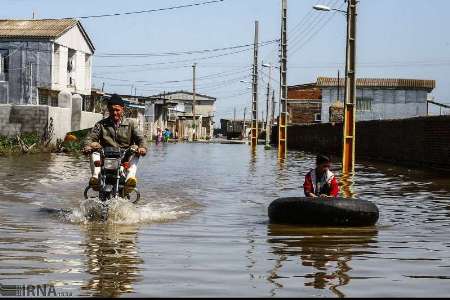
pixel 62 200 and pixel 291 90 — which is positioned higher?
pixel 291 90

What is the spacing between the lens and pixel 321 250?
8102 mm

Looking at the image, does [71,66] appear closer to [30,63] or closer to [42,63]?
[42,63]

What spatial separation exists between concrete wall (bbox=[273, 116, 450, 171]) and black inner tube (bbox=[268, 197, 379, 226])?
14.8 m

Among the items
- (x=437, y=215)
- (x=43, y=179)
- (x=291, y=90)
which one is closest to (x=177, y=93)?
(x=291, y=90)

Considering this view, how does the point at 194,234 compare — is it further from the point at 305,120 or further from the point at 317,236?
the point at 305,120

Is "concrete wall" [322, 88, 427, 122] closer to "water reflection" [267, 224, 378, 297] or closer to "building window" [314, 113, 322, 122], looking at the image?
"building window" [314, 113, 322, 122]

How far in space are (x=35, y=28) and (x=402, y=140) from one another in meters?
30.6

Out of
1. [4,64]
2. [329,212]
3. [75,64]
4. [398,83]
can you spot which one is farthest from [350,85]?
[398,83]

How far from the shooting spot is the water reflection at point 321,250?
20.8 ft

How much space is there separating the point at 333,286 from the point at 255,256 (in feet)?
5.56

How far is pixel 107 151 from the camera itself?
10273mm

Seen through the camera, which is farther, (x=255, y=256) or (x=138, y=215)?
(x=138, y=215)

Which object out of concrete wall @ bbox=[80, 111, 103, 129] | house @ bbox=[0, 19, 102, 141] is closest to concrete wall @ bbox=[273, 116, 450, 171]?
concrete wall @ bbox=[80, 111, 103, 129]

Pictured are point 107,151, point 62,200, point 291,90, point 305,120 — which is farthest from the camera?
point 291,90
